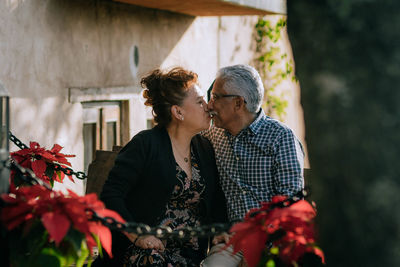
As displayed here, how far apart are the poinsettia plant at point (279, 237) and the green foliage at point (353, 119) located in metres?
0.44

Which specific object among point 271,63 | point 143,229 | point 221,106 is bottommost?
point 143,229

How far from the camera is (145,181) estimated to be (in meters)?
3.34

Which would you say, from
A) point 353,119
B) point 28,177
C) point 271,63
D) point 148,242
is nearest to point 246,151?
point 148,242

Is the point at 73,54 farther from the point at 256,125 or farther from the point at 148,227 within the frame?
the point at 148,227

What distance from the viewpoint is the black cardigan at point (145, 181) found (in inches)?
125

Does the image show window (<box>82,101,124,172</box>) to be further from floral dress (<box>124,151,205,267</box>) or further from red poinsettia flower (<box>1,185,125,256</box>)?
red poinsettia flower (<box>1,185,125,256</box>)

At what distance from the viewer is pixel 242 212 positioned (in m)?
3.55

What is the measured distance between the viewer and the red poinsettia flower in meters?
2.19

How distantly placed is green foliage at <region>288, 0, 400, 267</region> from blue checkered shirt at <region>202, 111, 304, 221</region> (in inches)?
58.8

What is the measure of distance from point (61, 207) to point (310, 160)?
0.96 meters

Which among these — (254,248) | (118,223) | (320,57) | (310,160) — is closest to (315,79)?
(320,57)

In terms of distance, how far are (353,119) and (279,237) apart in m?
0.77

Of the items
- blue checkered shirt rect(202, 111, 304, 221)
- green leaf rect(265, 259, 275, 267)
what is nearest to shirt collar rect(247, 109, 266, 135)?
blue checkered shirt rect(202, 111, 304, 221)

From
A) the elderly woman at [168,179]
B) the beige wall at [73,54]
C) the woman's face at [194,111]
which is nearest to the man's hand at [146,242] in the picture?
the elderly woman at [168,179]
